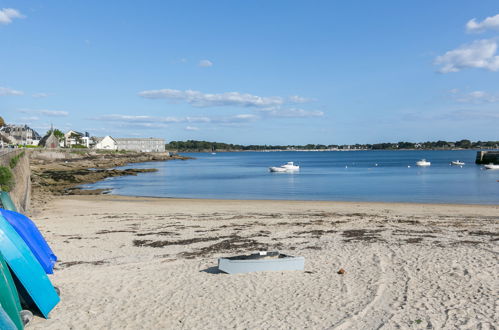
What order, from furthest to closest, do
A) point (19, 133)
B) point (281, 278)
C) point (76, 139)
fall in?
point (76, 139) → point (19, 133) → point (281, 278)

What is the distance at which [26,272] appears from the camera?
7.98m

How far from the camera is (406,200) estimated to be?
33031 millimetres

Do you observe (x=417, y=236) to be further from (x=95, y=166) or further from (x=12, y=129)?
(x=12, y=129)

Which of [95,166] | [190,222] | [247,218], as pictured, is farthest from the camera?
[95,166]

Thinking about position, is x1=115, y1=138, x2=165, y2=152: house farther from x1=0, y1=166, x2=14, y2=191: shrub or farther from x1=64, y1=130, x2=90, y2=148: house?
x1=0, y1=166, x2=14, y2=191: shrub

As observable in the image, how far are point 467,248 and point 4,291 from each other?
467 inches

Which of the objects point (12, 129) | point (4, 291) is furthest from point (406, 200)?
point (12, 129)

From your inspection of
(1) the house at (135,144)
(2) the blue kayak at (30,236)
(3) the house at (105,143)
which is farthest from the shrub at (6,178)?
(1) the house at (135,144)

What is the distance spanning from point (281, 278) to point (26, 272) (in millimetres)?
5390

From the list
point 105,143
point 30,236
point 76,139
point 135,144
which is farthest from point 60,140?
point 30,236

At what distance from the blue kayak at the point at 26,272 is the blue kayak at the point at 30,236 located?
3.92 feet

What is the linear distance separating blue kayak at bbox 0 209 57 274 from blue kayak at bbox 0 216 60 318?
3.92 feet

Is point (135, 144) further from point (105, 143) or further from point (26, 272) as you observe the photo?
point (26, 272)

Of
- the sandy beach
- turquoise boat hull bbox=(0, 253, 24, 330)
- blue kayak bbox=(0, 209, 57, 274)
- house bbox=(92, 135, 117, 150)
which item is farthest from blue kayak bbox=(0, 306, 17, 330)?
house bbox=(92, 135, 117, 150)
